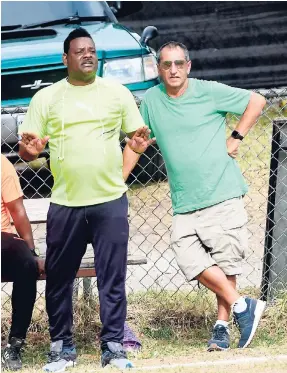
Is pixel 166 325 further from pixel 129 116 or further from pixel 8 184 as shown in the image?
pixel 129 116

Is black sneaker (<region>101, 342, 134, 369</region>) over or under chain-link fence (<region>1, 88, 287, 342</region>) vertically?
under

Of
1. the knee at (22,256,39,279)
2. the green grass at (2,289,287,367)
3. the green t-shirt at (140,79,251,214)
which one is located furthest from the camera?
the green grass at (2,289,287,367)

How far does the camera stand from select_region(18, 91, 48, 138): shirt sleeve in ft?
16.6

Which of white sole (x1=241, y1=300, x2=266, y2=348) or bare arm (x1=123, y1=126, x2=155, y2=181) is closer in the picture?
bare arm (x1=123, y1=126, x2=155, y2=181)

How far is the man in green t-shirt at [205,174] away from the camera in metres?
5.32

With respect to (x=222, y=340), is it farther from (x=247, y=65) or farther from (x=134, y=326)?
(x=247, y=65)

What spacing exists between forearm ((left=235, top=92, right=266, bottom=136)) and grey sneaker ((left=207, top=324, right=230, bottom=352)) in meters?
1.07

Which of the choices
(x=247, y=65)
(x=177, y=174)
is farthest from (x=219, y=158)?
(x=247, y=65)

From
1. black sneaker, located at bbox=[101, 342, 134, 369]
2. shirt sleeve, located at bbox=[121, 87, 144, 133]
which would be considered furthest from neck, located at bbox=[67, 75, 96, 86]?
black sneaker, located at bbox=[101, 342, 134, 369]

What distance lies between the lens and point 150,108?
17.8ft

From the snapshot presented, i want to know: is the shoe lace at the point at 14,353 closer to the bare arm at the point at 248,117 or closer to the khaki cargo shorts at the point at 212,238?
the khaki cargo shorts at the point at 212,238

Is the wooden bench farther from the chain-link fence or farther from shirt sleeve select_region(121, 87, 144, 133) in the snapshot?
shirt sleeve select_region(121, 87, 144, 133)

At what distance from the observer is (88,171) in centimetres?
498

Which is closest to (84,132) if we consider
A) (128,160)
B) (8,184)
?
(128,160)
